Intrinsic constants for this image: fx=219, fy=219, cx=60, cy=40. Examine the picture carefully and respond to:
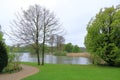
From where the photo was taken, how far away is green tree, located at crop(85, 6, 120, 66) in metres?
24.8

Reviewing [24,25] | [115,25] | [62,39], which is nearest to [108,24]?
[115,25]

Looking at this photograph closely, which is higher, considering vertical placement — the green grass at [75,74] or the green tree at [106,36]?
the green tree at [106,36]

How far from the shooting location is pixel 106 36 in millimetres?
25469

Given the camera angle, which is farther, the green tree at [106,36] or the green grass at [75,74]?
the green tree at [106,36]

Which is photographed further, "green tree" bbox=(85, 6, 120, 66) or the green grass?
"green tree" bbox=(85, 6, 120, 66)

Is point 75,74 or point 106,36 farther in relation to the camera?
point 106,36

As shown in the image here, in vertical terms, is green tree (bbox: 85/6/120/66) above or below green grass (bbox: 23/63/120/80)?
above

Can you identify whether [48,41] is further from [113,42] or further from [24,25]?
[113,42]

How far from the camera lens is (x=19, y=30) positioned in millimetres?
26859

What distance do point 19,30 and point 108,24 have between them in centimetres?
1078

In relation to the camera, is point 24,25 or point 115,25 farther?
point 24,25

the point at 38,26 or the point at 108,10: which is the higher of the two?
the point at 108,10

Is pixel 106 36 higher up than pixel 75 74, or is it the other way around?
pixel 106 36

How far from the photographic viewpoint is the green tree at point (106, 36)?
2480 cm
